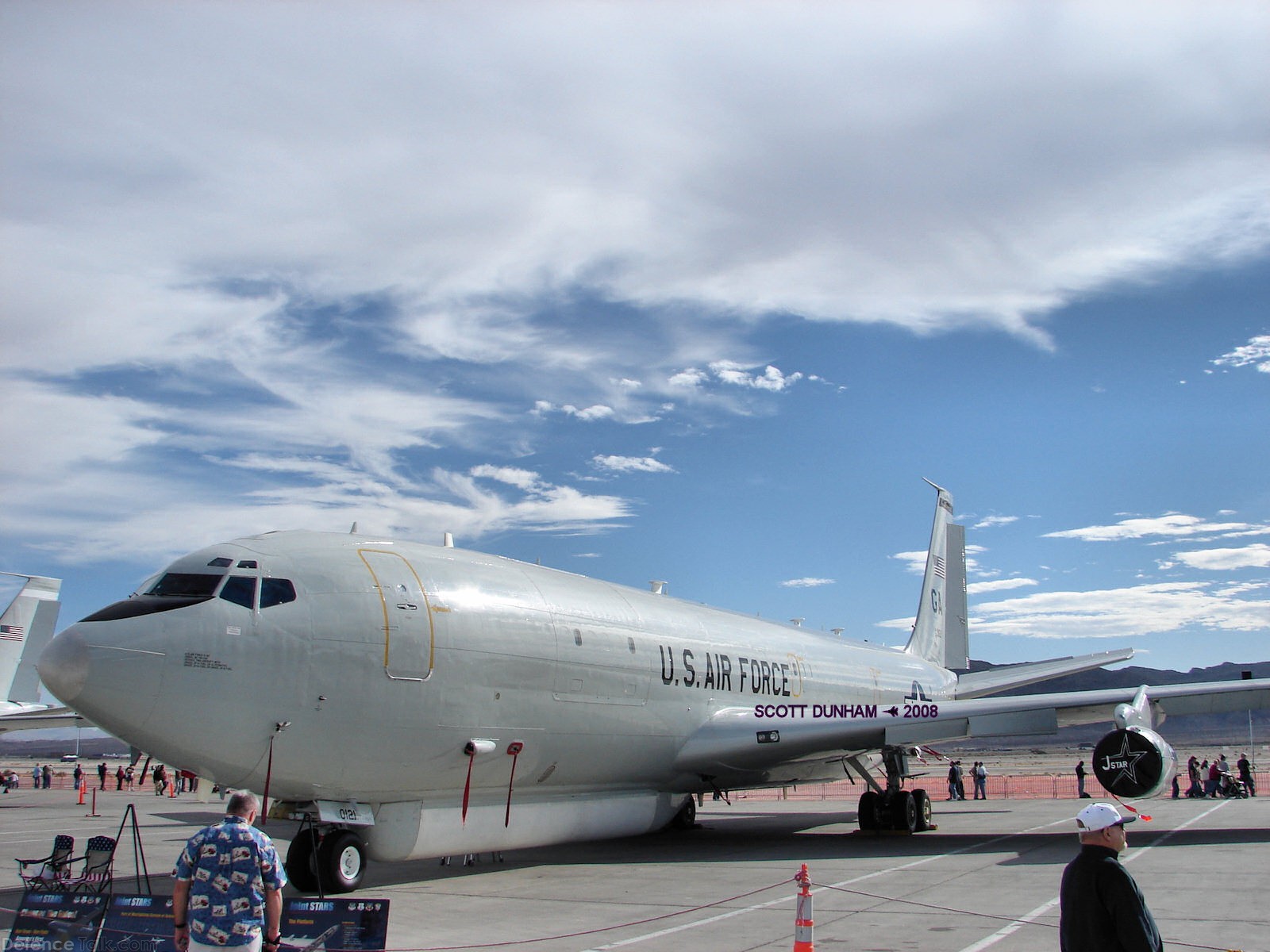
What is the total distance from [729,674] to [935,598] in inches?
576

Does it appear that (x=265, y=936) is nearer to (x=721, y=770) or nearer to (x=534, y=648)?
(x=534, y=648)

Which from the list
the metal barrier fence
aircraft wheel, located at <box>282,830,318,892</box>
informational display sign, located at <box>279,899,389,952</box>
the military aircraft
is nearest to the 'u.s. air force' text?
aircraft wheel, located at <box>282,830,318,892</box>

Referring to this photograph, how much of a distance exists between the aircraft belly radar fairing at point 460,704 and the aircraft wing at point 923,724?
4 cm

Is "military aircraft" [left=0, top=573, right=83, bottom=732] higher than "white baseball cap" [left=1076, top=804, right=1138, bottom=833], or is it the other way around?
"military aircraft" [left=0, top=573, right=83, bottom=732]

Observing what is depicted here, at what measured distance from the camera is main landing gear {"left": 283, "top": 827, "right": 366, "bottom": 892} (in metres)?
10.8

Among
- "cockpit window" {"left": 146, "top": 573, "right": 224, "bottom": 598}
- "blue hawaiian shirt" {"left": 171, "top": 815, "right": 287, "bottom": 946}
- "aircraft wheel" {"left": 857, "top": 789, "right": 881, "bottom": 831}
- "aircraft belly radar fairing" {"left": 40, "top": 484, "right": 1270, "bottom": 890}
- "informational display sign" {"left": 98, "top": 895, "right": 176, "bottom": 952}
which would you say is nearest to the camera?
"blue hawaiian shirt" {"left": 171, "top": 815, "right": 287, "bottom": 946}

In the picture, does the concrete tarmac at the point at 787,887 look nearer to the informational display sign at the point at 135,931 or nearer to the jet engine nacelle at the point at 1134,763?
the jet engine nacelle at the point at 1134,763

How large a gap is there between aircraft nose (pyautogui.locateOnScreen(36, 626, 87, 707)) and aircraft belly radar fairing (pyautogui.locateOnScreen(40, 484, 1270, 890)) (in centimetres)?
2

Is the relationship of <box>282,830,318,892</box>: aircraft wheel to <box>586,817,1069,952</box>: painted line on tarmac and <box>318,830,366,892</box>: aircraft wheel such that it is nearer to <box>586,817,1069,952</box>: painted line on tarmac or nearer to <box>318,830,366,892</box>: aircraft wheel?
<box>318,830,366,892</box>: aircraft wheel

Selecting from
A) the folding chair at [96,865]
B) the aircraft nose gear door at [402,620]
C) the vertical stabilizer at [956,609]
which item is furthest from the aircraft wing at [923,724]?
the vertical stabilizer at [956,609]

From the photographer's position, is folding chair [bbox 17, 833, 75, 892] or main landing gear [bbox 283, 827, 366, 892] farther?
main landing gear [bbox 283, 827, 366, 892]

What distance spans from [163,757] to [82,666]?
132 cm

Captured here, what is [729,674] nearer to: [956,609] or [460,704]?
[460,704]

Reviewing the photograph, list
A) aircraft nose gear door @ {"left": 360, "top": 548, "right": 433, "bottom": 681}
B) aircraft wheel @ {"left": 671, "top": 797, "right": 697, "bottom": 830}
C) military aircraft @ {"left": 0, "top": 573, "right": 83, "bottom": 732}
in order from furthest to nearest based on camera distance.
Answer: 1. military aircraft @ {"left": 0, "top": 573, "right": 83, "bottom": 732}
2. aircraft wheel @ {"left": 671, "top": 797, "right": 697, "bottom": 830}
3. aircraft nose gear door @ {"left": 360, "top": 548, "right": 433, "bottom": 681}
